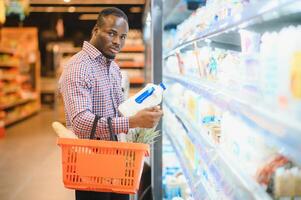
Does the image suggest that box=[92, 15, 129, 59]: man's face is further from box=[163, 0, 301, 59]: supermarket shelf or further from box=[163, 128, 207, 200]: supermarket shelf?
box=[163, 128, 207, 200]: supermarket shelf

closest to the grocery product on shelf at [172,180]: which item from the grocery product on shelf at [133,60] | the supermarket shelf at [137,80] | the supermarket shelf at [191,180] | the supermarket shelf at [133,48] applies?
the supermarket shelf at [191,180]

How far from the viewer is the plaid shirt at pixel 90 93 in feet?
7.29

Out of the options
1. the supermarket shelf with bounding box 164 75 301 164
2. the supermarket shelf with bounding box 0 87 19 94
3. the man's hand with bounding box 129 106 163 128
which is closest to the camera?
the supermarket shelf with bounding box 164 75 301 164

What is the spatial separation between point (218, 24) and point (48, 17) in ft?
58.2

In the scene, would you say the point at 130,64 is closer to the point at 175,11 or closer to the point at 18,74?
the point at 18,74

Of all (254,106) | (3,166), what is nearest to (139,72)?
(3,166)

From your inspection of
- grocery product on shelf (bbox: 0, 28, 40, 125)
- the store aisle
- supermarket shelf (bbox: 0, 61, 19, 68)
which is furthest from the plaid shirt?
supermarket shelf (bbox: 0, 61, 19, 68)

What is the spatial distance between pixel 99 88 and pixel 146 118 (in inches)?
15.4

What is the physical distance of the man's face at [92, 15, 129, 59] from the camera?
238 centimetres

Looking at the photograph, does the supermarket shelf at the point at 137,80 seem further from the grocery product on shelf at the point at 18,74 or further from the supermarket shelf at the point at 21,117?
the supermarket shelf at the point at 21,117

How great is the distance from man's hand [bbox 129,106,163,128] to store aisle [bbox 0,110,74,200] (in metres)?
2.97

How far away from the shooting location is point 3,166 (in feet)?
21.6

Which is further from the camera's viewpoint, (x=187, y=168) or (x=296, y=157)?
(x=187, y=168)

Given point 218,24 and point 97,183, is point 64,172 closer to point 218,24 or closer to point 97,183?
point 97,183
